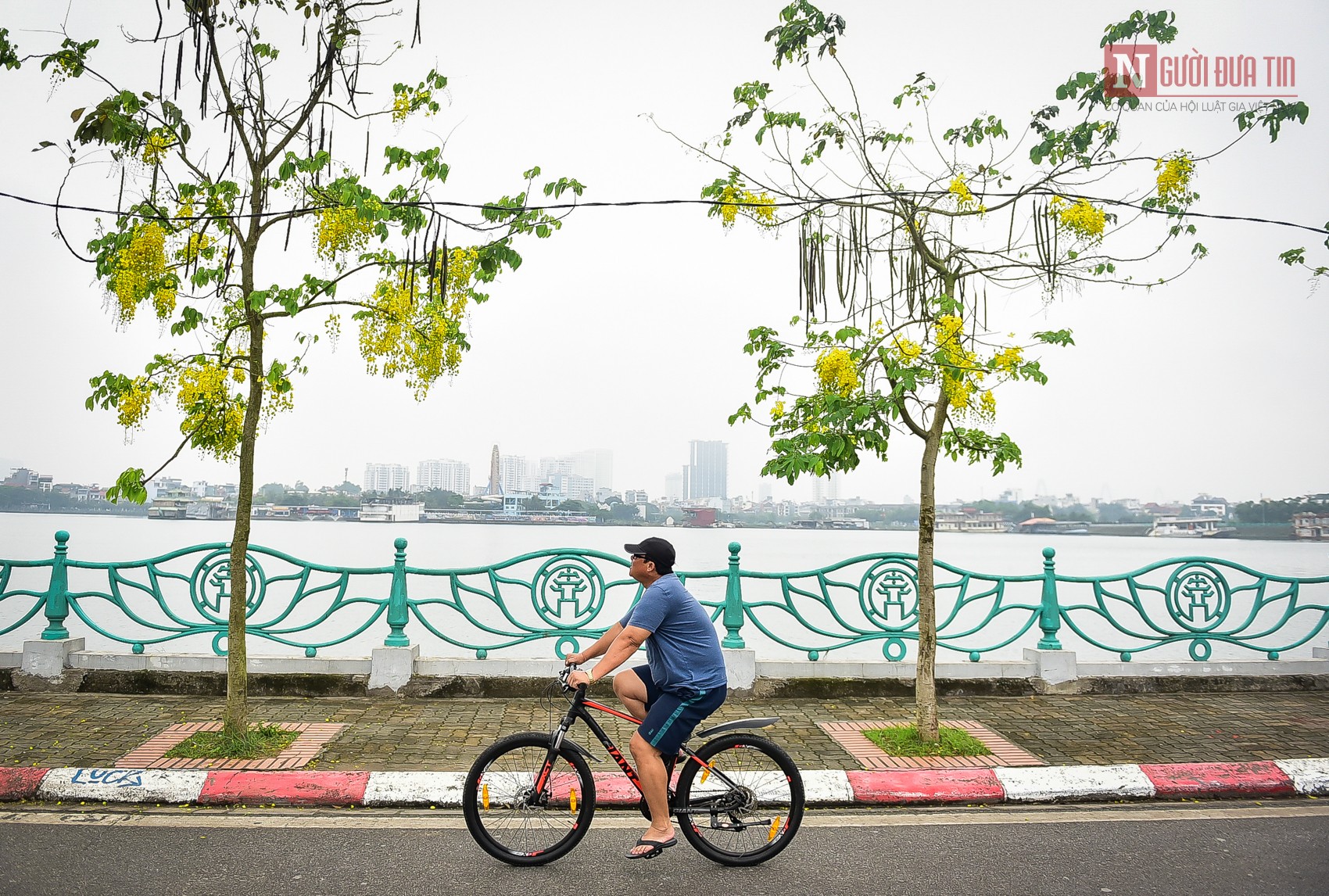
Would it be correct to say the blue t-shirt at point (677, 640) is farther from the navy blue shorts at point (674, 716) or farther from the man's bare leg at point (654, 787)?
the man's bare leg at point (654, 787)

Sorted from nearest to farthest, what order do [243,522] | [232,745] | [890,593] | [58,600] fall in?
[232,745] < [243,522] < [58,600] < [890,593]

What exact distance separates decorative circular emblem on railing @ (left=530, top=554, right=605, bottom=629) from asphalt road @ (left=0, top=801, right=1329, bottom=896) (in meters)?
3.32

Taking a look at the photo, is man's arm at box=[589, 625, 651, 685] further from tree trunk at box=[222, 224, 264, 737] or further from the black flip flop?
tree trunk at box=[222, 224, 264, 737]

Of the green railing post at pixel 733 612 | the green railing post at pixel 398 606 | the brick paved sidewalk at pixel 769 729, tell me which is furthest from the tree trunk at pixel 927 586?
the green railing post at pixel 398 606

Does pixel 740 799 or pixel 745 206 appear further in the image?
pixel 745 206

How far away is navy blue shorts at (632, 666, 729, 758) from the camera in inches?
184

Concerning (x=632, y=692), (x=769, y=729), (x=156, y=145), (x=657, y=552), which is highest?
(x=156, y=145)

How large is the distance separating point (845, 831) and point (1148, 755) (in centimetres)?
310

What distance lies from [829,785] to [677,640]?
2.22 meters

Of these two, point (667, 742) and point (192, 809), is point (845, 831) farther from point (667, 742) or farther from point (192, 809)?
point (192, 809)

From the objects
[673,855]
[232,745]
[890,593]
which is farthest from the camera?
[890,593]

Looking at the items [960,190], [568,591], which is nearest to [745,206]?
[960,190]

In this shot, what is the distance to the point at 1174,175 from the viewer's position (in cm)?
788

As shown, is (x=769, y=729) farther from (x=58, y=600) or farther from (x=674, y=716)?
(x=58, y=600)
